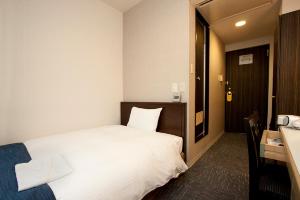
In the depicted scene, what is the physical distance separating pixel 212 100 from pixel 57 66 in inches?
110

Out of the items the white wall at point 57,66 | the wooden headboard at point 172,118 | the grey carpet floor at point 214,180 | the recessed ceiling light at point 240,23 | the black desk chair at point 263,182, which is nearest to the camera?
the black desk chair at point 263,182

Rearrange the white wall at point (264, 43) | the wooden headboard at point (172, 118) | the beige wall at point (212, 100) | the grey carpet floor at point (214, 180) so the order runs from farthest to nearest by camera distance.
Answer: the white wall at point (264, 43) < the beige wall at point (212, 100) < the wooden headboard at point (172, 118) < the grey carpet floor at point (214, 180)

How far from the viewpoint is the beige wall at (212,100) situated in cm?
209

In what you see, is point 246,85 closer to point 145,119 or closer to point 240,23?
point 240,23

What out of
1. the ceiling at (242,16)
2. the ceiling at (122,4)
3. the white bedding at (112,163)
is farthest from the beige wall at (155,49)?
the white bedding at (112,163)

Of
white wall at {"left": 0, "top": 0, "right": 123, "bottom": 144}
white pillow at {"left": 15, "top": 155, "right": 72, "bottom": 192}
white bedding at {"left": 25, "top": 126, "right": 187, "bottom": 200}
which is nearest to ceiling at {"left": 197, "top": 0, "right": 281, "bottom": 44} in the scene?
white wall at {"left": 0, "top": 0, "right": 123, "bottom": 144}

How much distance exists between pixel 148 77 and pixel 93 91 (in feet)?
2.95

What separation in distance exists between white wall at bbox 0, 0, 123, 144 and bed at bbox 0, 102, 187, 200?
1.43 feet

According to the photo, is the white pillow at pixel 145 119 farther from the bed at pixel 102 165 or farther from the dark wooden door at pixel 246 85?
the dark wooden door at pixel 246 85

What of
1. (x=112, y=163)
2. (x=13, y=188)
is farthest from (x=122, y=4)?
(x=13, y=188)

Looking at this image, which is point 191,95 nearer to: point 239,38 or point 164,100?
point 164,100

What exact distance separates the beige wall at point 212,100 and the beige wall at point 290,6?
3.49 feet

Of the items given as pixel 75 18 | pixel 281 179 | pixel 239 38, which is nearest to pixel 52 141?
pixel 75 18

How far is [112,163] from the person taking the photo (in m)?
1.09
